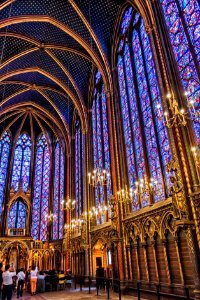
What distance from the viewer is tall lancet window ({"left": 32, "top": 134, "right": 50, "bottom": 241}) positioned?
2634 cm

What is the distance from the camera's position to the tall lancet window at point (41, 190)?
26.3 m

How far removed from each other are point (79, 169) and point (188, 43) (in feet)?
49.9

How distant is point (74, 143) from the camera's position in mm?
25516

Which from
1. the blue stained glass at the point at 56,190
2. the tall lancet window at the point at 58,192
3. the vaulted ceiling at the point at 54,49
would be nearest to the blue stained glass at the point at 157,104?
the vaulted ceiling at the point at 54,49

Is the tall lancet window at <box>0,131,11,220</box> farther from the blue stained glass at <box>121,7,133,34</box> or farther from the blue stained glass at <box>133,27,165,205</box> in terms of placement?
the blue stained glass at <box>133,27,165,205</box>

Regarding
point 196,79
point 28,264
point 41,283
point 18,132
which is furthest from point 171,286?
point 18,132

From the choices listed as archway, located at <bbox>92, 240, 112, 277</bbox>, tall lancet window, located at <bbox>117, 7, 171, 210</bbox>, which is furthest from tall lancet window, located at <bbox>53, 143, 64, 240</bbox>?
tall lancet window, located at <bbox>117, 7, 171, 210</bbox>

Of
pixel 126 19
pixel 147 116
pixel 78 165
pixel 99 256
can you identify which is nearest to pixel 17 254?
pixel 99 256

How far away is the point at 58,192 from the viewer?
26812 millimetres

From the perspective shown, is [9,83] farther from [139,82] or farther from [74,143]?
[139,82]

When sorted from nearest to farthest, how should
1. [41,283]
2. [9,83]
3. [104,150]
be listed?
1. [41,283]
2. [104,150]
3. [9,83]

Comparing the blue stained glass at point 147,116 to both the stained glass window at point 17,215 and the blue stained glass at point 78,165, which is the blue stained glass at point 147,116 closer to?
the blue stained glass at point 78,165

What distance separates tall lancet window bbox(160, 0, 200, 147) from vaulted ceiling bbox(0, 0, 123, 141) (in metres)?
7.12

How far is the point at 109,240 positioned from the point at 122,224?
81.7 inches
